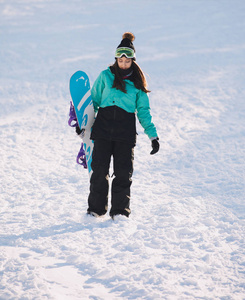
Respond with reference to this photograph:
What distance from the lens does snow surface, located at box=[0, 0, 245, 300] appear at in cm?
304

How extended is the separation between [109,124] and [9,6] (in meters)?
13.8

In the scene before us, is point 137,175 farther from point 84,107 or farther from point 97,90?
point 97,90

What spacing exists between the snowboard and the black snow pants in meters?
0.28

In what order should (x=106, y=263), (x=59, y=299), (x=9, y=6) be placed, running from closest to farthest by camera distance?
(x=59, y=299) < (x=106, y=263) < (x=9, y=6)

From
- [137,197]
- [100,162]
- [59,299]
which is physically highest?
[100,162]

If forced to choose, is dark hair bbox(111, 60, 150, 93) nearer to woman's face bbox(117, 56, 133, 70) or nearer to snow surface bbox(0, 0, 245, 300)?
woman's face bbox(117, 56, 133, 70)

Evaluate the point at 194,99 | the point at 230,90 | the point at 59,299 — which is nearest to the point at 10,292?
the point at 59,299

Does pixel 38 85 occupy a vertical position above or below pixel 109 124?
above

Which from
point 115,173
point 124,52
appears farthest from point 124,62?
point 115,173

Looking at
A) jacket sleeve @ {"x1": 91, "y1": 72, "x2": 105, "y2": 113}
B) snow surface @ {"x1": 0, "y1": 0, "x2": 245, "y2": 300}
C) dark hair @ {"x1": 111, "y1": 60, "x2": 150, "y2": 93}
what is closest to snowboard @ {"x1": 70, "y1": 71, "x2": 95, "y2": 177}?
jacket sleeve @ {"x1": 91, "y1": 72, "x2": 105, "y2": 113}

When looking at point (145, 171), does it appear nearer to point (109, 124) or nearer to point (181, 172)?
point (181, 172)

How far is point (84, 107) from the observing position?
13.3 feet

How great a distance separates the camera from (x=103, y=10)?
15781 mm

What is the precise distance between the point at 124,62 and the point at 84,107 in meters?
0.69
